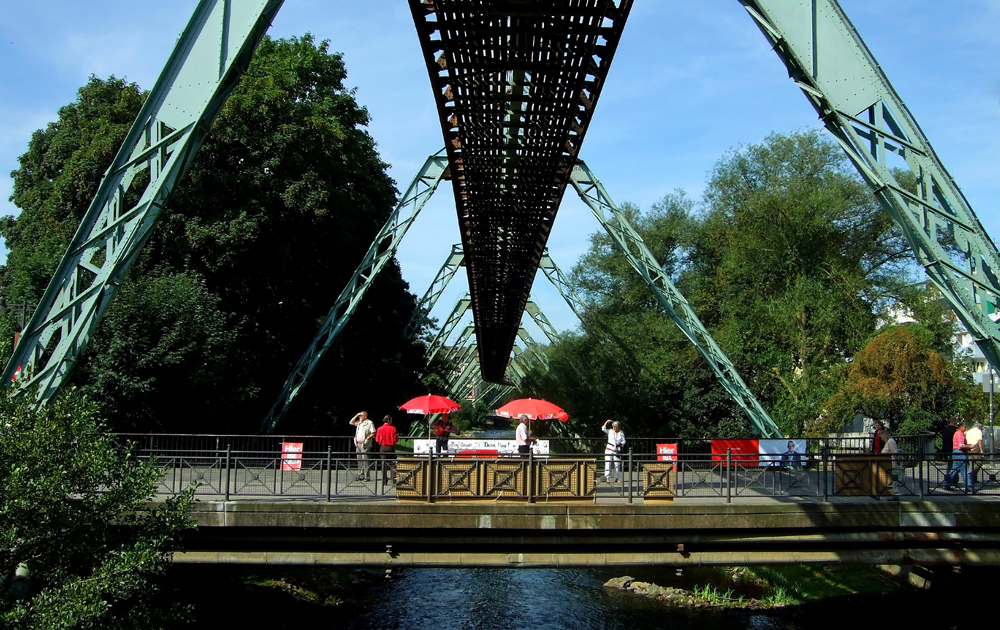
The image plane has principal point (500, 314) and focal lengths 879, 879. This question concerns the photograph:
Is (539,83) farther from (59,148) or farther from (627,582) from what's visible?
(59,148)

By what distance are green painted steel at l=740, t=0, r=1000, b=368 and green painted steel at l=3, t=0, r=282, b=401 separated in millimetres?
6725

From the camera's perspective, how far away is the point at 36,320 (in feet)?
39.2

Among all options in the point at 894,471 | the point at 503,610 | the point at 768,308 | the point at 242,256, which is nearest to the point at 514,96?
the point at 894,471

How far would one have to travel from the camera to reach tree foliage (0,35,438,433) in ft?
67.2

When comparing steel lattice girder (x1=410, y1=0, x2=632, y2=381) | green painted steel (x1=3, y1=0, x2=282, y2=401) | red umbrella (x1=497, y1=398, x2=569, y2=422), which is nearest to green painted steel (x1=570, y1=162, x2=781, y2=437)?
steel lattice girder (x1=410, y1=0, x2=632, y2=381)

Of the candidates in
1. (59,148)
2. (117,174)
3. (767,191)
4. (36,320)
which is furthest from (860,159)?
(59,148)

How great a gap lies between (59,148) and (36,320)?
20.1 metres

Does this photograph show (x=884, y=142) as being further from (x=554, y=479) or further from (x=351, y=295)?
(x=351, y=295)

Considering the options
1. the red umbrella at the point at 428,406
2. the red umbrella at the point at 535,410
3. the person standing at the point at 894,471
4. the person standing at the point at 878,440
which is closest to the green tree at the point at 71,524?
the red umbrella at the point at 428,406

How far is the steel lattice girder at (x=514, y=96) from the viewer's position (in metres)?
→ 11.8

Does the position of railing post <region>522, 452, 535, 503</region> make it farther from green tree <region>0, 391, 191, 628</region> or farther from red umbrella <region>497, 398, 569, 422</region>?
red umbrella <region>497, 398, 569, 422</region>

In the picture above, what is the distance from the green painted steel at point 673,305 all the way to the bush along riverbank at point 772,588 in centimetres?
372

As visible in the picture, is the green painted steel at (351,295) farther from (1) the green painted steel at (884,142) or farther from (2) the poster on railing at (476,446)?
(1) the green painted steel at (884,142)

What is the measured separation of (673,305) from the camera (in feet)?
82.7
